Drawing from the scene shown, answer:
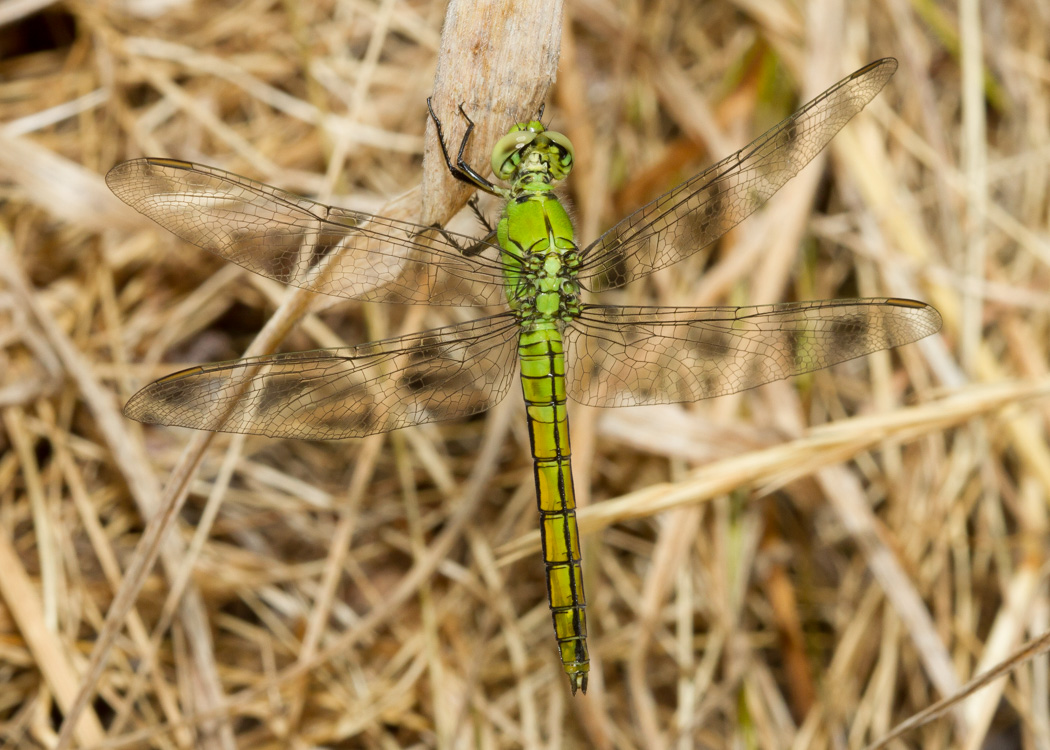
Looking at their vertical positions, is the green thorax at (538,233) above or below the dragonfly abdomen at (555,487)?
above

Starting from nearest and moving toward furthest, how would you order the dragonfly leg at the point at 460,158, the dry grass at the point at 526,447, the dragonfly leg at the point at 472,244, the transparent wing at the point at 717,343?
1. the dragonfly leg at the point at 460,158
2. the dragonfly leg at the point at 472,244
3. the transparent wing at the point at 717,343
4. the dry grass at the point at 526,447

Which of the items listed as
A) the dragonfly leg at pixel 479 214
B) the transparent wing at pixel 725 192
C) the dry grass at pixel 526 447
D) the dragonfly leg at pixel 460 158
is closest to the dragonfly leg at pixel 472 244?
the dragonfly leg at pixel 479 214

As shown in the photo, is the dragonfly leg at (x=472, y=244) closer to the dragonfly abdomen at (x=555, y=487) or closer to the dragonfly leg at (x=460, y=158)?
the dragonfly leg at (x=460, y=158)

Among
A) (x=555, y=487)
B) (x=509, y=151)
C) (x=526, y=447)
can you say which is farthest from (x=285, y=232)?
(x=526, y=447)

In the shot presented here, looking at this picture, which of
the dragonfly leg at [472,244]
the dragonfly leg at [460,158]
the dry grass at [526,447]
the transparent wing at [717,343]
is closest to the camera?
the dragonfly leg at [460,158]

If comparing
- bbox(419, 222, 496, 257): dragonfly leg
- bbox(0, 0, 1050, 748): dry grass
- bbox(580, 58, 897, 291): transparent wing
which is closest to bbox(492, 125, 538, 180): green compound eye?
bbox(419, 222, 496, 257): dragonfly leg

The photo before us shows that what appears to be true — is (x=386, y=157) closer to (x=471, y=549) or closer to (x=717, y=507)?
(x=471, y=549)

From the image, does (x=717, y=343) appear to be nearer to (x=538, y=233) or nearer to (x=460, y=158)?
(x=538, y=233)

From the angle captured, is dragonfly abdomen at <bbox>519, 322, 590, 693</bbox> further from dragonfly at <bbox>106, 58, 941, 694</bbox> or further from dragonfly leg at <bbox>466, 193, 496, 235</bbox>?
dragonfly leg at <bbox>466, 193, 496, 235</bbox>

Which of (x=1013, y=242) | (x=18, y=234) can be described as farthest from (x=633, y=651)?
(x=18, y=234)
